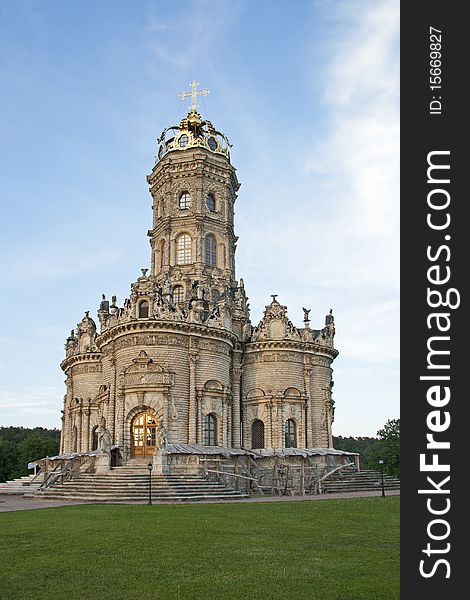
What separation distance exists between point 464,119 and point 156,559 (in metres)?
10.6

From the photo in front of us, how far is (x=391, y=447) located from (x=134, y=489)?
39.0 m

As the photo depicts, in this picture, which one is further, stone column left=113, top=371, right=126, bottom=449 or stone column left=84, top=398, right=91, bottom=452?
stone column left=84, top=398, right=91, bottom=452

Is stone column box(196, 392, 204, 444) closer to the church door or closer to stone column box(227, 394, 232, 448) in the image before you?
stone column box(227, 394, 232, 448)

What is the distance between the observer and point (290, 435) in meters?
50.4

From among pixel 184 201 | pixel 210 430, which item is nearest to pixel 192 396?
pixel 210 430

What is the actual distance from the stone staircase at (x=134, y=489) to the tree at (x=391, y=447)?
30.1m

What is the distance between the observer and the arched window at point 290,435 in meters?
50.2

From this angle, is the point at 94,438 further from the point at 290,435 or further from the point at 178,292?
the point at 290,435

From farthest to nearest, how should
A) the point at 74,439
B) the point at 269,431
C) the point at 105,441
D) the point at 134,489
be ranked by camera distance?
the point at 74,439 → the point at 269,431 → the point at 105,441 → the point at 134,489

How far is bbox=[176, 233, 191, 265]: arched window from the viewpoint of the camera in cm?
5500

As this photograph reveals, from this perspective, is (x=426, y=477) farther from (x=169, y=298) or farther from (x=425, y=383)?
(x=169, y=298)

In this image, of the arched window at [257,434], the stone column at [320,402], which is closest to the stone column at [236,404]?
the arched window at [257,434]

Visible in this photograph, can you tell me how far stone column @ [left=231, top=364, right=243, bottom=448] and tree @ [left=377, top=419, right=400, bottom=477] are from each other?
774 inches

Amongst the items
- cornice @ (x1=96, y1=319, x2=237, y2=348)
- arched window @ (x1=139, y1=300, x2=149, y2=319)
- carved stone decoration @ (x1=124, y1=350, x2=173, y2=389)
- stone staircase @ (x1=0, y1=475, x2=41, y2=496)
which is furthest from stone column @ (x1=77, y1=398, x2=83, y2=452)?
arched window @ (x1=139, y1=300, x2=149, y2=319)
